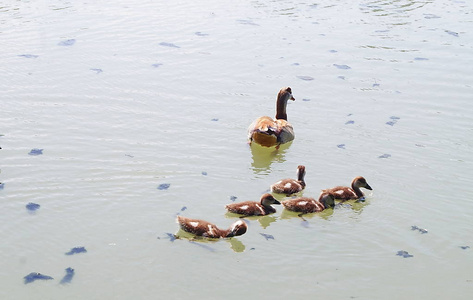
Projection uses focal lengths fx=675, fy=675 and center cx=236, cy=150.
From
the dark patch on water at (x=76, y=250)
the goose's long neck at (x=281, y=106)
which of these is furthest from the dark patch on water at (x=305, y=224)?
the goose's long neck at (x=281, y=106)

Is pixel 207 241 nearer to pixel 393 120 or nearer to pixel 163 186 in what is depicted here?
pixel 163 186

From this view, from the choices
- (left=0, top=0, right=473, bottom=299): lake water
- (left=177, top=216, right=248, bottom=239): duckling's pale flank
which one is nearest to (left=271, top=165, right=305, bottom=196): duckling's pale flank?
(left=0, top=0, right=473, bottom=299): lake water

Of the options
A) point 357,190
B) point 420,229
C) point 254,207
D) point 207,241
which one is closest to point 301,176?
point 357,190

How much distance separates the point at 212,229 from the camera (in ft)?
24.8

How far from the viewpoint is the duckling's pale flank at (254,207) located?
26.6 ft

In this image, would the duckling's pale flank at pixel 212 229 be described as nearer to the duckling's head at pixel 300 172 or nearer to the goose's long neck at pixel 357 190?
the duckling's head at pixel 300 172

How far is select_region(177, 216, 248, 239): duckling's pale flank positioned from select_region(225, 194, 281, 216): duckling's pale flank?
50 cm

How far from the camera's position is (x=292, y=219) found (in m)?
8.20

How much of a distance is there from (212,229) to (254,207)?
78cm

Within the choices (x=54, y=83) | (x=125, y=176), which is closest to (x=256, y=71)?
(x=54, y=83)

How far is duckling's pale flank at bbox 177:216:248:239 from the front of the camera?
7.54 m

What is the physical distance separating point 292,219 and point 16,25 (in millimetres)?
10380

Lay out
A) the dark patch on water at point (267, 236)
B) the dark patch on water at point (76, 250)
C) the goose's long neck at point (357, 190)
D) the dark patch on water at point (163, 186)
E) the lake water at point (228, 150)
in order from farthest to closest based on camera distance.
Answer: the dark patch on water at point (163, 186) < the goose's long neck at point (357, 190) < the dark patch on water at point (267, 236) < the dark patch on water at point (76, 250) < the lake water at point (228, 150)

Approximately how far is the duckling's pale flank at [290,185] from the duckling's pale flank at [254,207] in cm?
50
